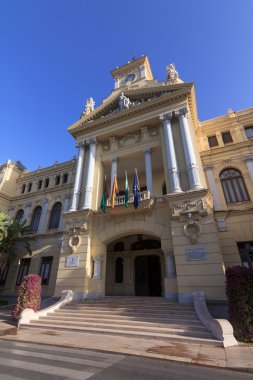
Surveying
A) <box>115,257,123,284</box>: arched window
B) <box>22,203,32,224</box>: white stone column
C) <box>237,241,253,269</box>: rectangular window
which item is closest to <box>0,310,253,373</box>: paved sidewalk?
<box>237,241,253,269</box>: rectangular window

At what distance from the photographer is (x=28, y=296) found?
12398mm

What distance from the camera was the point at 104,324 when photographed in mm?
9961

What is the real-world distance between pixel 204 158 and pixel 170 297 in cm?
1193

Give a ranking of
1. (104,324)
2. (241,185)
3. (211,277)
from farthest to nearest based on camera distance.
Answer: (241,185), (211,277), (104,324)

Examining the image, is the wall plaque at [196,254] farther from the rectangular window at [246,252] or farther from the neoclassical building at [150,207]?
the rectangular window at [246,252]

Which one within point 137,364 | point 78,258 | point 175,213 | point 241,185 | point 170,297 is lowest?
point 137,364

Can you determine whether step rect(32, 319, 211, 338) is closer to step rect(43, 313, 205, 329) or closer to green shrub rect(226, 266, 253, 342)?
step rect(43, 313, 205, 329)

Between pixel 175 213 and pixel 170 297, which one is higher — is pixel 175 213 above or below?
above

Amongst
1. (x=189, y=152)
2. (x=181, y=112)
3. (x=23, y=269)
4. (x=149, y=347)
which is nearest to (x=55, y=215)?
(x=23, y=269)

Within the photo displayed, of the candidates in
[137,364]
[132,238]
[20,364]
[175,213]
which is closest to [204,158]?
[175,213]

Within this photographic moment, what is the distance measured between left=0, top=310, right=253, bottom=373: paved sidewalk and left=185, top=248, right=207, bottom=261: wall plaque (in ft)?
16.5

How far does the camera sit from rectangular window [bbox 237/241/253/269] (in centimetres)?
1395

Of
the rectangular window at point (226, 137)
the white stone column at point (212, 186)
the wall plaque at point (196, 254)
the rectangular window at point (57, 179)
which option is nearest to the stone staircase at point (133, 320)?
the wall plaque at point (196, 254)

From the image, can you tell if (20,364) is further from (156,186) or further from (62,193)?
(62,193)
